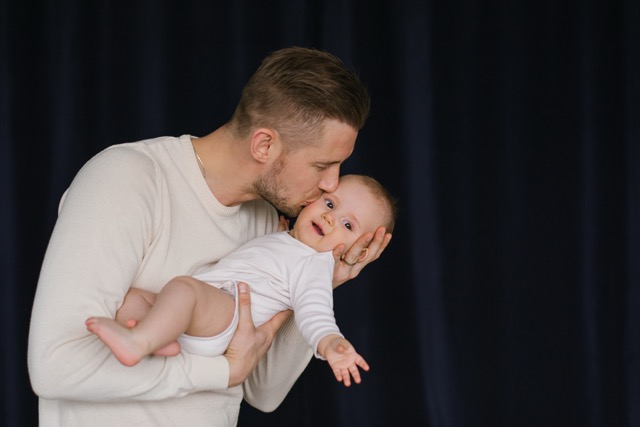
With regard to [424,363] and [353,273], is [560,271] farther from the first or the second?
[353,273]

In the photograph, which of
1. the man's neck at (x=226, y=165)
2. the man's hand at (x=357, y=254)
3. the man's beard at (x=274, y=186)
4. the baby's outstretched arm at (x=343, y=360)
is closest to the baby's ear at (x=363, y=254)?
the man's hand at (x=357, y=254)

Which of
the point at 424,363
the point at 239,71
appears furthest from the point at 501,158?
the point at 239,71

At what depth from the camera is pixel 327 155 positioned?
1.95 metres

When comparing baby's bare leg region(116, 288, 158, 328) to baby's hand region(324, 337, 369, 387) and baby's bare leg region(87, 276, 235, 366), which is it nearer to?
baby's bare leg region(87, 276, 235, 366)

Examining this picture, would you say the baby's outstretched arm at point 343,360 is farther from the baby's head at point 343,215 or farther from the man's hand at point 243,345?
the baby's head at point 343,215

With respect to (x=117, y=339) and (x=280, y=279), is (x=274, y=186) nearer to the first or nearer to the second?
(x=280, y=279)

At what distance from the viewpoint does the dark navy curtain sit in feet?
9.98

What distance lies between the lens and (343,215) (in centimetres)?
211

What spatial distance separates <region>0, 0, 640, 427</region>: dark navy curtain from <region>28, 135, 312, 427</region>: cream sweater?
3.56 feet

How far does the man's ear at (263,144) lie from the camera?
6.28ft

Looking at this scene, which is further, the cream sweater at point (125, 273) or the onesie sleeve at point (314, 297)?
the onesie sleeve at point (314, 297)

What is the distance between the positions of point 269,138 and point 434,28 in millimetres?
1381

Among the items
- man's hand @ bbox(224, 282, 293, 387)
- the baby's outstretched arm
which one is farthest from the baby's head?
the baby's outstretched arm

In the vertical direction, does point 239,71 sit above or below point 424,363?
above
